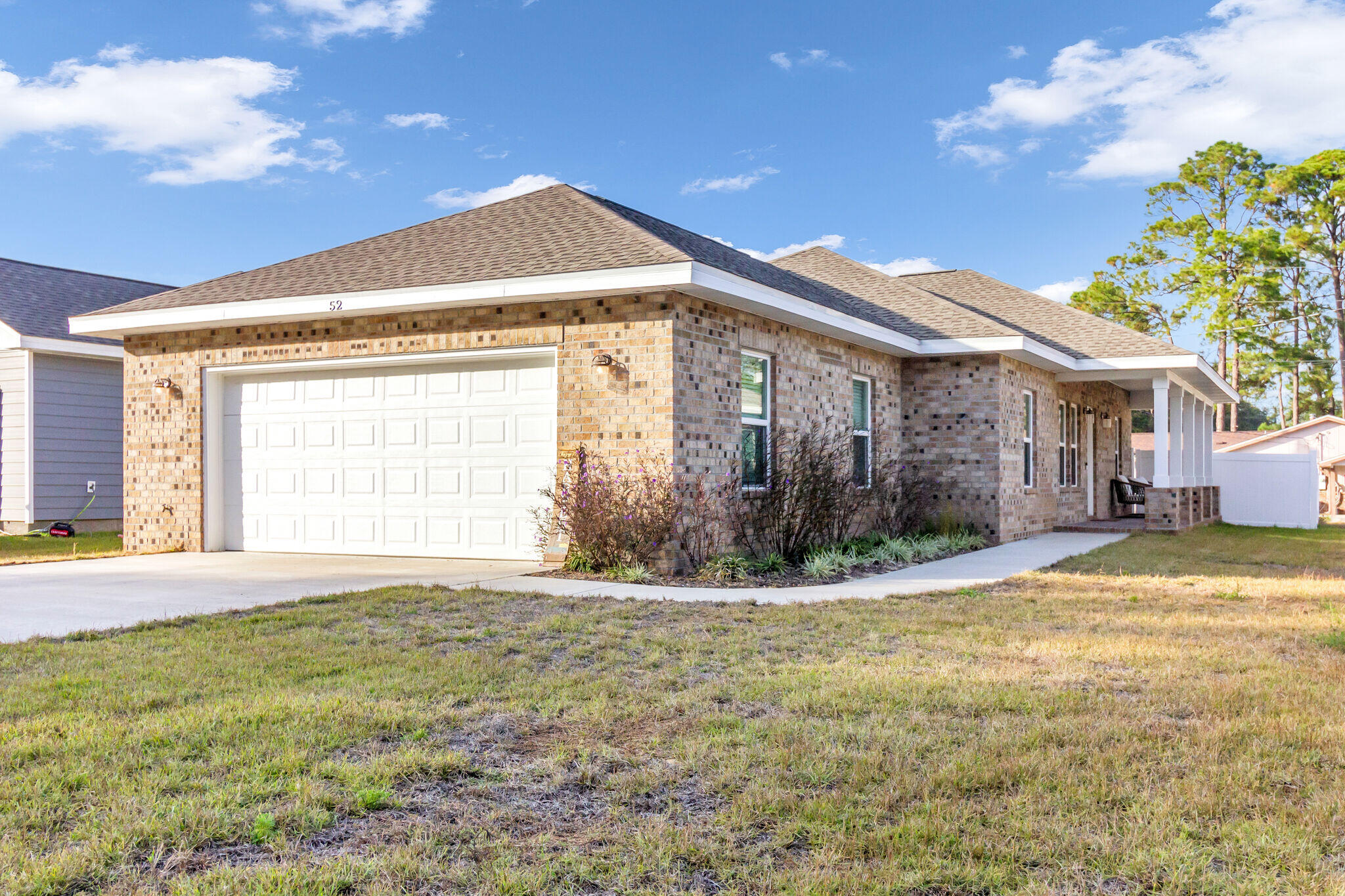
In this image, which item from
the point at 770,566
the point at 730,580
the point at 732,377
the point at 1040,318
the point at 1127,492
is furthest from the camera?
the point at 1127,492

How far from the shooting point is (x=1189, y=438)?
21.8 meters

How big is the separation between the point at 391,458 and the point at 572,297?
313cm

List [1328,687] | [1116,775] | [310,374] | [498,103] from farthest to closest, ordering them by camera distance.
A: [498,103] < [310,374] < [1328,687] < [1116,775]

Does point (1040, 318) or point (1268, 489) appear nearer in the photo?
point (1040, 318)

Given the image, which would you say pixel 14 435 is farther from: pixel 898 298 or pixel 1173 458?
pixel 1173 458

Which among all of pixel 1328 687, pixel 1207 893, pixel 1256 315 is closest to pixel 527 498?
pixel 1328 687

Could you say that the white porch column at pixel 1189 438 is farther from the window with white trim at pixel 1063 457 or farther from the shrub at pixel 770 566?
the shrub at pixel 770 566

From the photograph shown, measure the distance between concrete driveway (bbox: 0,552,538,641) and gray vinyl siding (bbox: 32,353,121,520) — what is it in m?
5.93

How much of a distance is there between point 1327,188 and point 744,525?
1191 inches

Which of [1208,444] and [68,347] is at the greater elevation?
[68,347]

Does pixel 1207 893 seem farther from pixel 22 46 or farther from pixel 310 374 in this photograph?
pixel 22 46

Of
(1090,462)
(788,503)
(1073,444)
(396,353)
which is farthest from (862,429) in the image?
(1090,462)

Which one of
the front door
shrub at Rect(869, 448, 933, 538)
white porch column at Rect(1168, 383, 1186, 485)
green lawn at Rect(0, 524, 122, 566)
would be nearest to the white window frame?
shrub at Rect(869, 448, 933, 538)

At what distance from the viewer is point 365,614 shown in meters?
7.00
